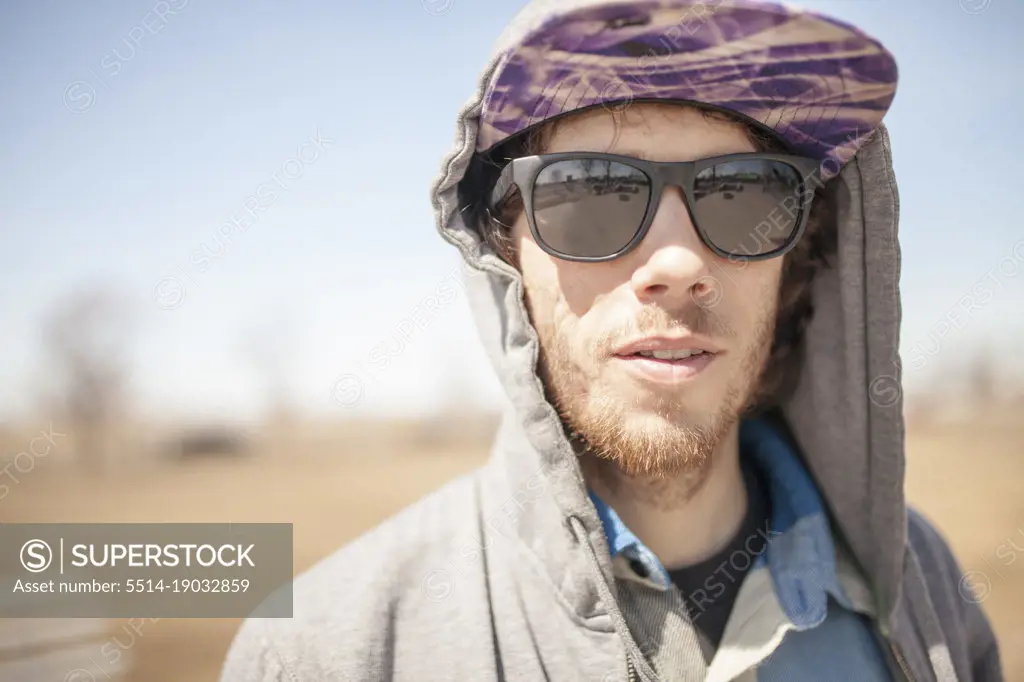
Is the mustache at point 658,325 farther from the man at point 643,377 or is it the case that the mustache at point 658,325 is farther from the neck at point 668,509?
the neck at point 668,509

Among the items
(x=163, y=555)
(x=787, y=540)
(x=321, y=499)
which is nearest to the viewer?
(x=787, y=540)

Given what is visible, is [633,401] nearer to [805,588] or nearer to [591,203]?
[591,203]

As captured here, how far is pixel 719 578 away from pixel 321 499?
1433 cm

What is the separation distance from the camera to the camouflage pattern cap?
129 centimetres

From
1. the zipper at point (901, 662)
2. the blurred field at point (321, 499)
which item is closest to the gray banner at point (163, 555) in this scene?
the zipper at point (901, 662)

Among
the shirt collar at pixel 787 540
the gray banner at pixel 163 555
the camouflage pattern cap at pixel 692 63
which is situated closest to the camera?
the camouflage pattern cap at pixel 692 63

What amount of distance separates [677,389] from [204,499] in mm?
14874

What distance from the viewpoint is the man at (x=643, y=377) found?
1319 mm

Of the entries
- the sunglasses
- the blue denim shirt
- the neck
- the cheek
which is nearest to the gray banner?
the neck

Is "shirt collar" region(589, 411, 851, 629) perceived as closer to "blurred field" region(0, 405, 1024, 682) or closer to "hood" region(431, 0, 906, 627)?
"hood" region(431, 0, 906, 627)

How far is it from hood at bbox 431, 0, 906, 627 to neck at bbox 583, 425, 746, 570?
0.22 meters

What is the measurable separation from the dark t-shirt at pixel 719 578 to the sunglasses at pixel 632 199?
750 millimetres

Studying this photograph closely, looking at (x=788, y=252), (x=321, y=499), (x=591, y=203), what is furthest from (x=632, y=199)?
(x=321, y=499)

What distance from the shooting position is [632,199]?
53.6 inches
